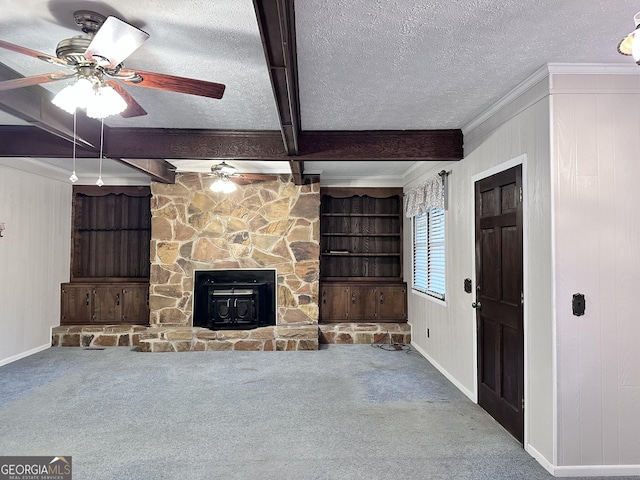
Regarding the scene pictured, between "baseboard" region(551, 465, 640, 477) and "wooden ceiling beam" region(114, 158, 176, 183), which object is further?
"wooden ceiling beam" region(114, 158, 176, 183)

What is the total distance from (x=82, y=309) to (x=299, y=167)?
4.09m

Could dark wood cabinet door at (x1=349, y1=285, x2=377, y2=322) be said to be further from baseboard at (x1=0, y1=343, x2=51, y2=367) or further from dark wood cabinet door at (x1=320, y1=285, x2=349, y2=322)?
baseboard at (x1=0, y1=343, x2=51, y2=367)

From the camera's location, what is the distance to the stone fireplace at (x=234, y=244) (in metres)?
5.86

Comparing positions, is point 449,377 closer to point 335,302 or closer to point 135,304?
point 335,302

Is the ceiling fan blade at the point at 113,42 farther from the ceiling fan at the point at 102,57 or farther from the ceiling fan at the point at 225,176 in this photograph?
the ceiling fan at the point at 225,176

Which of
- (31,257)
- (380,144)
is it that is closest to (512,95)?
(380,144)

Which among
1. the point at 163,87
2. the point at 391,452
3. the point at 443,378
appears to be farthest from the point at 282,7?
the point at 443,378

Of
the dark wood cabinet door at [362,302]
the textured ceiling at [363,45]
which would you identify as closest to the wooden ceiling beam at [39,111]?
the textured ceiling at [363,45]

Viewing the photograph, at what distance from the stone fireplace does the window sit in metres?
1.46

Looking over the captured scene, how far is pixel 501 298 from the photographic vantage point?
3150 millimetres

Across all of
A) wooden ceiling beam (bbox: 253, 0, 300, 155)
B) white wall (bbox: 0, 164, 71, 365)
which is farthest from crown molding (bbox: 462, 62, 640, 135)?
white wall (bbox: 0, 164, 71, 365)

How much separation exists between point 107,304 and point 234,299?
2070 mm

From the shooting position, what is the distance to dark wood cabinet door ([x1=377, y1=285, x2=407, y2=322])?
630 centimetres

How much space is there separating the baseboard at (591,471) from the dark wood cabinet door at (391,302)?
3.85 metres
